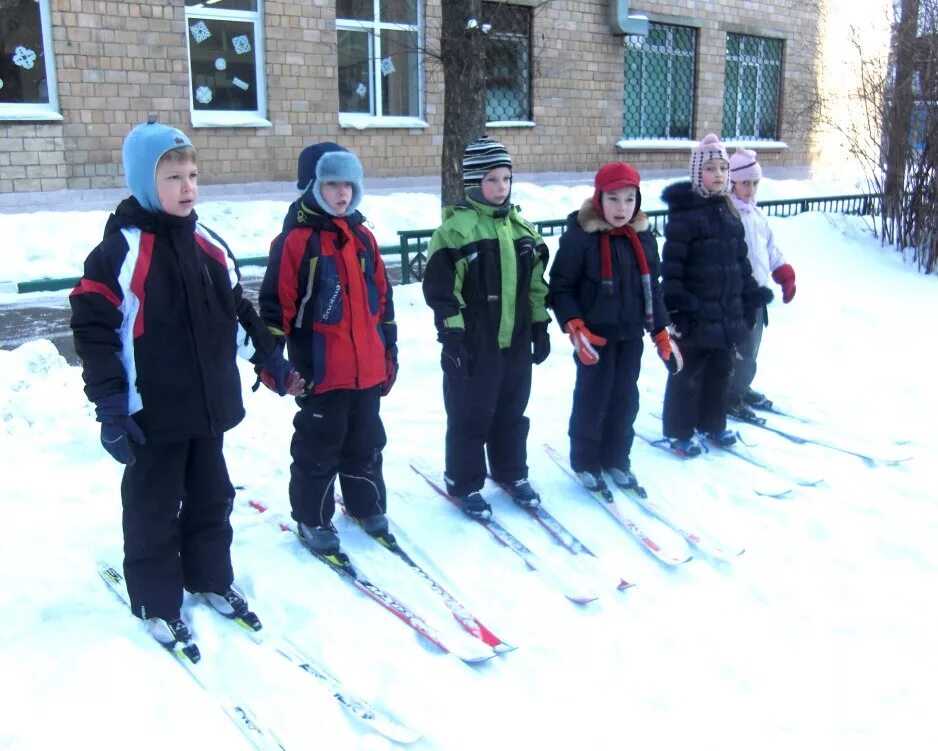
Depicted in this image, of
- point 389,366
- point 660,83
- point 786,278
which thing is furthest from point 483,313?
point 660,83

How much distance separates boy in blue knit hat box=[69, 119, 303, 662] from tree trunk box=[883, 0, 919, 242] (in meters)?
8.50

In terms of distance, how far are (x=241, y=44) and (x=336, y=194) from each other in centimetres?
977

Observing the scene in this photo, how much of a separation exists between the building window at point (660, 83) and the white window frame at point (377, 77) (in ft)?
15.0

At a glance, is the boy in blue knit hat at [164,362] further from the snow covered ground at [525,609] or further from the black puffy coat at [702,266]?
the black puffy coat at [702,266]

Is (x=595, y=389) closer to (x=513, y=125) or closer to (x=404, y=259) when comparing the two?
(x=404, y=259)

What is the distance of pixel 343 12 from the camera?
40.9 ft

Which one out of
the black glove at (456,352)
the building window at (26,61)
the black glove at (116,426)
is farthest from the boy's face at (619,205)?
the building window at (26,61)

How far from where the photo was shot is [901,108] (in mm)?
9031

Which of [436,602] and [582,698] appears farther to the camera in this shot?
[436,602]

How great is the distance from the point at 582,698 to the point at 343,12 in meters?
11.9

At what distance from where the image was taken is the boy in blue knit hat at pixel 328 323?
3107 mm

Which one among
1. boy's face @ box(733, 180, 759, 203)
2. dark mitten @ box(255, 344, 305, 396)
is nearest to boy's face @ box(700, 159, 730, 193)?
boy's face @ box(733, 180, 759, 203)

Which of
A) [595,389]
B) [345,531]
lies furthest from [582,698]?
[595,389]

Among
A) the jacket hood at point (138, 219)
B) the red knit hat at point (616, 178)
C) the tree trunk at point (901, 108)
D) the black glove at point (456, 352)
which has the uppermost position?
the tree trunk at point (901, 108)
